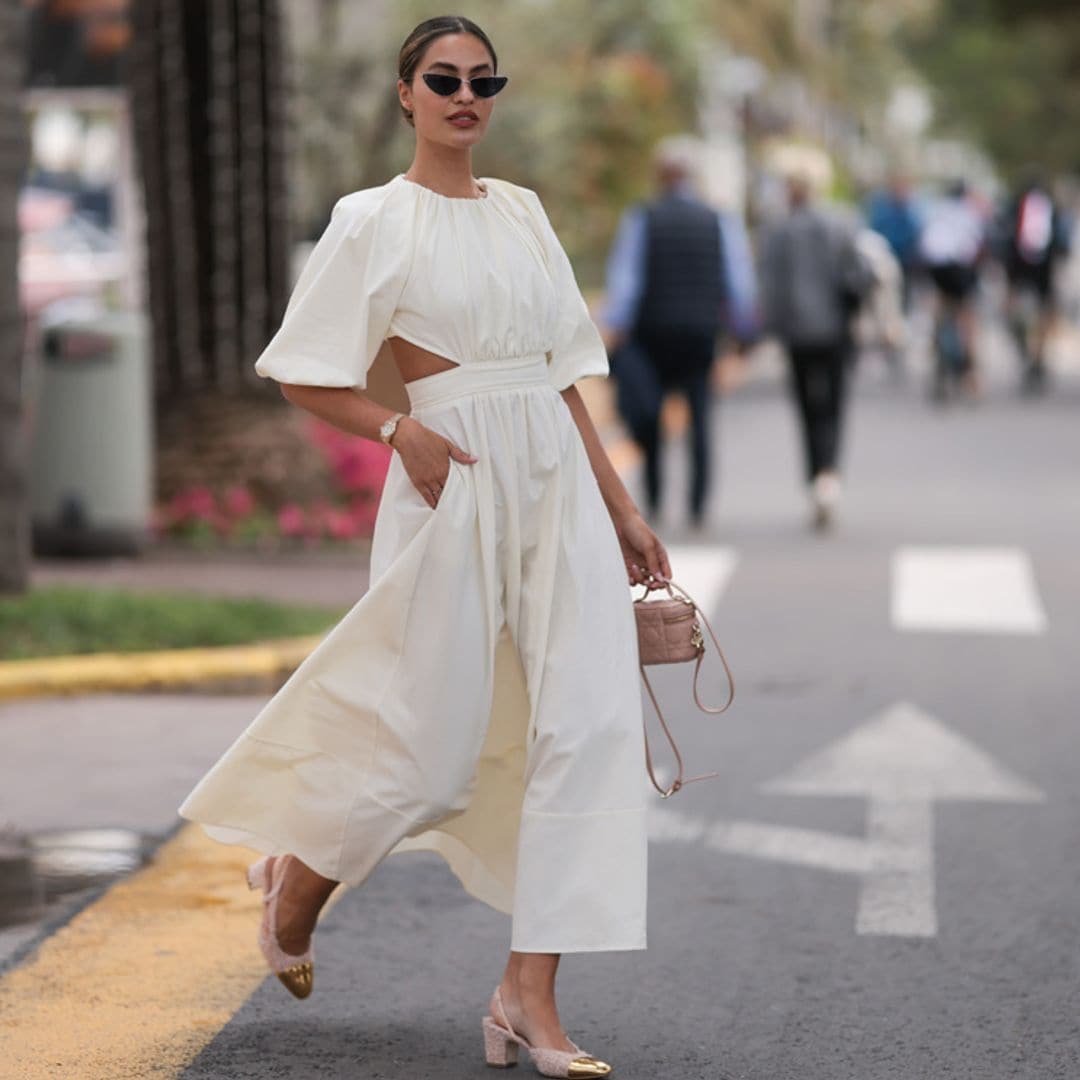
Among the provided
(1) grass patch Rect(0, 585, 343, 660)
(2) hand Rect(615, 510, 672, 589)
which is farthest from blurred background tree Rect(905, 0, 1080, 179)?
(2) hand Rect(615, 510, 672, 589)

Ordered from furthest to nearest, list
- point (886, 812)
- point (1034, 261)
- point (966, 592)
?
point (1034, 261) → point (966, 592) → point (886, 812)

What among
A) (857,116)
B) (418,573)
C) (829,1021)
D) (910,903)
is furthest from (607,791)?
(857,116)

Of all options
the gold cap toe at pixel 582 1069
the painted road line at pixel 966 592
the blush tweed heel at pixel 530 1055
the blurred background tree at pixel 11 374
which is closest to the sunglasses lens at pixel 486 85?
the blush tweed heel at pixel 530 1055

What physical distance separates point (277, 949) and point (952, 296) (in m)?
19.1

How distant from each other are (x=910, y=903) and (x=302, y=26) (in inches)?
727

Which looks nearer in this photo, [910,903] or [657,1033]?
[657,1033]

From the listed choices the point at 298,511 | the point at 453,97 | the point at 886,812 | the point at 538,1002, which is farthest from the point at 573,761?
the point at 298,511

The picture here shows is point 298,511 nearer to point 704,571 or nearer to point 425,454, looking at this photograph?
point 704,571

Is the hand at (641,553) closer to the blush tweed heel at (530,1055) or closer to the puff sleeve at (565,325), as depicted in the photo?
the puff sleeve at (565,325)

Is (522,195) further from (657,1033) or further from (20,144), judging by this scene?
(20,144)

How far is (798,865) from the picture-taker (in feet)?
21.2

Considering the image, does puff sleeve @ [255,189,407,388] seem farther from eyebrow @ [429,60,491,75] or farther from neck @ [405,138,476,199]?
eyebrow @ [429,60,491,75]

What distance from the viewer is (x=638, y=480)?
1673cm

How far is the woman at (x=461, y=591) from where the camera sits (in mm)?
4543
